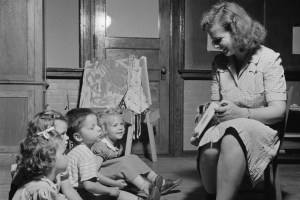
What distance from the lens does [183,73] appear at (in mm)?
4449

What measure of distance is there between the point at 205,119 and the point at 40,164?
2.65 ft

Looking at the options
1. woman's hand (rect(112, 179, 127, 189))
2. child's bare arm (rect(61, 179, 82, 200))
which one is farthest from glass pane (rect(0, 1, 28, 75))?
child's bare arm (rect(61, 179, 82, 200))

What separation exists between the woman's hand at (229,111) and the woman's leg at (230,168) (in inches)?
5.4

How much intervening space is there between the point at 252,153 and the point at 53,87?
2812 millimetres

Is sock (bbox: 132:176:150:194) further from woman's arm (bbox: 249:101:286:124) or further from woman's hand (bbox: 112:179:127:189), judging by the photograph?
woman's arm (bbox: 249:101:286:124)

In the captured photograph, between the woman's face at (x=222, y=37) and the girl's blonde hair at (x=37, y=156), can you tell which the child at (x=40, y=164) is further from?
the woman's face at (x=222, y=37)

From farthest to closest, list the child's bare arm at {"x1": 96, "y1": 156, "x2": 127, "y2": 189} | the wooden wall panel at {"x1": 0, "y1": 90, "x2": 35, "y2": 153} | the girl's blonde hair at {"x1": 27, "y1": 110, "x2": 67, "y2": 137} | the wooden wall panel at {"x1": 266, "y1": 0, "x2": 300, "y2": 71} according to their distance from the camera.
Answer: the wooden wall panel at {"x1": 266, "y1": 0, "x2": 300, "y2": 71} < the wooden wall panel at {"x1": 0, "y1": 90, "x2": 35, "y2": 153} < the child's bare arm at {"x1": 96, "y1": 156, "x2": 127, "y2": 189} < the girl's blonde hair at {"x1": 27, "y1": 110, "x2": 67, "y2": 137}

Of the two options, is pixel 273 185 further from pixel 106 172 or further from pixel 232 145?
pixel 106 172

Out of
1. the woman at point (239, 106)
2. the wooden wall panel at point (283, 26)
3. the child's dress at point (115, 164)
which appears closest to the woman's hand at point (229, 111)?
the woman at point (239, 106)

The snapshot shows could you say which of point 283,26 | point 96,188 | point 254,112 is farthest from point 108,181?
point 283,26

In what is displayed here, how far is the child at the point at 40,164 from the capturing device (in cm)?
165

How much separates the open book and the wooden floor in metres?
0.63

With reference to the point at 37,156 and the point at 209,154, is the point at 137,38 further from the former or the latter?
the point at 37,156

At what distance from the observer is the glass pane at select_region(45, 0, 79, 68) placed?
4.26 metres
